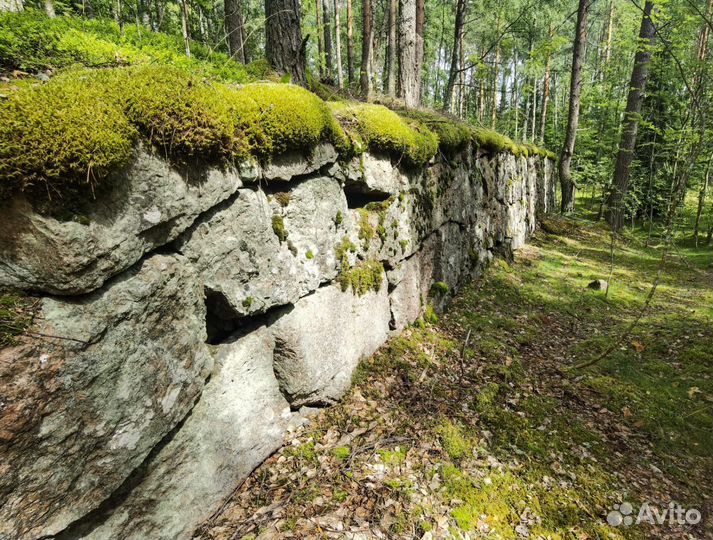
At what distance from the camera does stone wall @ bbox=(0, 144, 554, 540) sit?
73.9 inches

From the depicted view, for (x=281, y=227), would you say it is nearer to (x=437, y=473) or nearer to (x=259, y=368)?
(x=259, y=368)

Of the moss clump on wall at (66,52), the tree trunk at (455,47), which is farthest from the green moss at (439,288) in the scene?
the tree trunk at (455,47)

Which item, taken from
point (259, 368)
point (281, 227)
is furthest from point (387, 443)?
point (281, 227)

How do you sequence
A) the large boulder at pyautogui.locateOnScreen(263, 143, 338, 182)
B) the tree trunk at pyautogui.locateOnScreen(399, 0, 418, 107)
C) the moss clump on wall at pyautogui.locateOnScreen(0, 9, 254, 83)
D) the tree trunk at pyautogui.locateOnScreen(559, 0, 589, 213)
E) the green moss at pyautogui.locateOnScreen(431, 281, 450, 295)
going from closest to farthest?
the large boulder at pyautogui.locateOnScreen(263, 143, 338, 182) → the moss clump on wall at pyautogui.locateOnScreen(0, 9, 254, 83) → the green moss at pyautogui.locateOnScreen(431, 281, 450, 295) → the tree trunk at pyautogui.locateOnScreen(399, 0, 418, 107) → the tree trunk at pyautogui.locateOnScreen(559, 0, 589, 213)

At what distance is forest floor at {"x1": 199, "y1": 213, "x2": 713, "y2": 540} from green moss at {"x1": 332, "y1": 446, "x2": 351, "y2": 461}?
13mm

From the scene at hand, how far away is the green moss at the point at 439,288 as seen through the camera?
6.37 m

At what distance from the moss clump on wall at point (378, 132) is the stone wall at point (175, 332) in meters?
0.24

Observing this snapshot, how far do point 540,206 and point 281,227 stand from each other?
14784mm

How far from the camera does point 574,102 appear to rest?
13820mm

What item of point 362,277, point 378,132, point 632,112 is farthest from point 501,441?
point 632,112

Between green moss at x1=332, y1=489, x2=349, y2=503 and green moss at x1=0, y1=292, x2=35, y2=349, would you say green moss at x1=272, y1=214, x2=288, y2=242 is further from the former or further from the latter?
green moss at x1=332, y1=489, x2=349, y2=503

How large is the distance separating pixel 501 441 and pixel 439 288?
2999 mm

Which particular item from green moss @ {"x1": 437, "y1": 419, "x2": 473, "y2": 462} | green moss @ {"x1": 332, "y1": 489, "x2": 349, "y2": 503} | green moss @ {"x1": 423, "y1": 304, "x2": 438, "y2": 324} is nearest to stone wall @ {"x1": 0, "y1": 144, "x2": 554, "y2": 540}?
green moss @ {"x1": 332, "y1": 489, "x2": 349, "y2": 503}

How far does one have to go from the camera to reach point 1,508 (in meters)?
1.74
